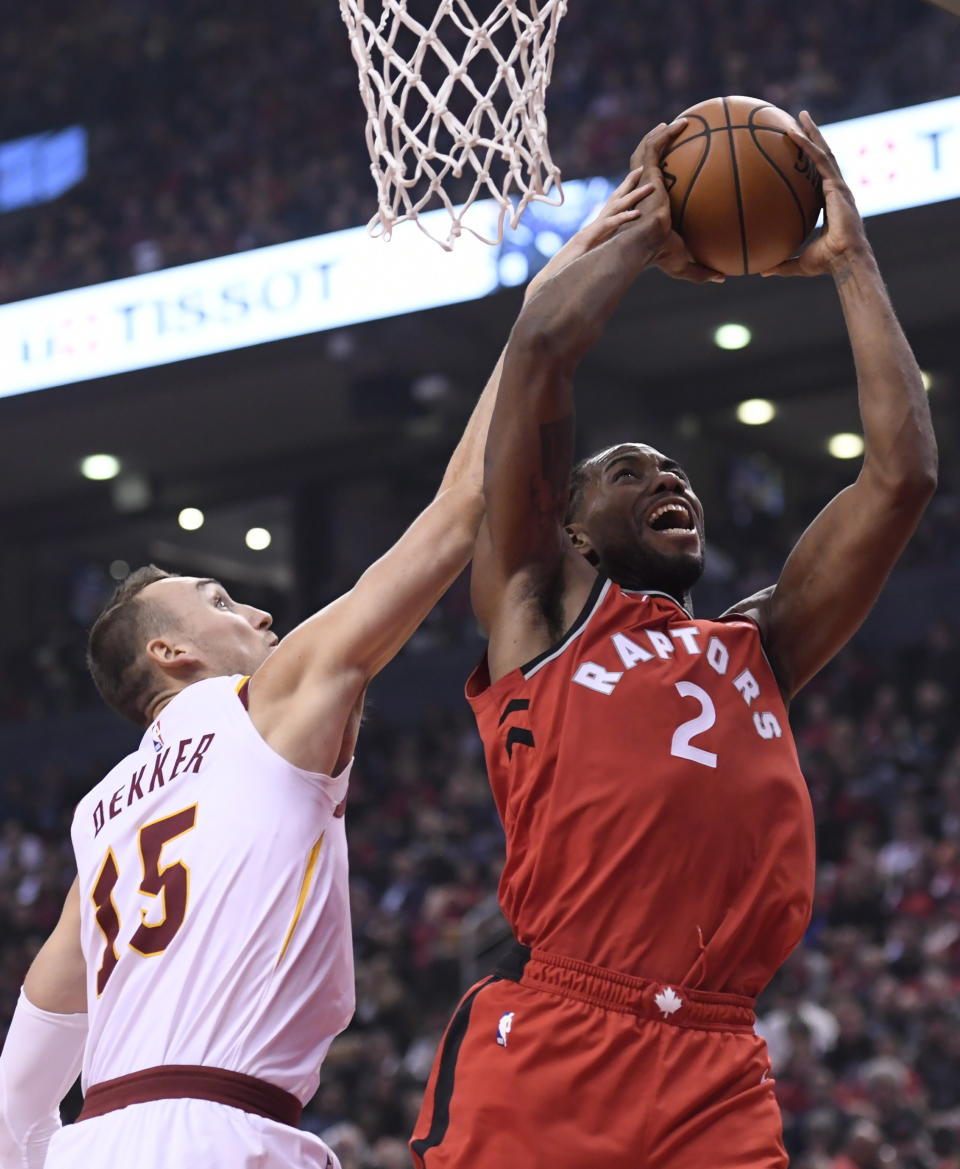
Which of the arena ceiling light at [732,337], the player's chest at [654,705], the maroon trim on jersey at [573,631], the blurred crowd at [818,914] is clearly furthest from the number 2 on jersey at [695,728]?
the arena ceiling light at [732,337]

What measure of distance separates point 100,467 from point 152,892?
50.0ft

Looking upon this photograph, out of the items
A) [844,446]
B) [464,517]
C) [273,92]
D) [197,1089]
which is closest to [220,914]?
[197,1089]

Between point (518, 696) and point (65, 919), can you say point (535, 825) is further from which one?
point (65, 919)

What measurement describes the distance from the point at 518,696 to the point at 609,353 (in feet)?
41.6

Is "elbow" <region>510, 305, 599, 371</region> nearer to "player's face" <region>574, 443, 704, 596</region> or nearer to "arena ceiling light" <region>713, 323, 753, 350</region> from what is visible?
"player's face" <region>574, 443, 704, 596</region>

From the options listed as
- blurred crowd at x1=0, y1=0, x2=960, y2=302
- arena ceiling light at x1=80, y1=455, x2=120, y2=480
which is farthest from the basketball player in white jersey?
arena ceiling light at x1=80, y1=455, x2=120, y2=480

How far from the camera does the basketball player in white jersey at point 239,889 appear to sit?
8.78 ft

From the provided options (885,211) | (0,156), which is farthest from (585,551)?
(0,156)

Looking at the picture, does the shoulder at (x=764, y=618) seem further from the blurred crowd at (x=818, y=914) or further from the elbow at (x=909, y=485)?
the blurred crowd at (x=818, y=914)

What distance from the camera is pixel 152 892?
279 centimetres

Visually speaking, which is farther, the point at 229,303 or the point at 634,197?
the point at 229,303

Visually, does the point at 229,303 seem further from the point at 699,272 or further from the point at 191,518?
the point at 699,272

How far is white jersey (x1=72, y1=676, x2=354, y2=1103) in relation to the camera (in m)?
2.71

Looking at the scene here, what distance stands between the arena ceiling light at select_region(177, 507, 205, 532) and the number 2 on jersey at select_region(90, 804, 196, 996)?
15480 millimetres
